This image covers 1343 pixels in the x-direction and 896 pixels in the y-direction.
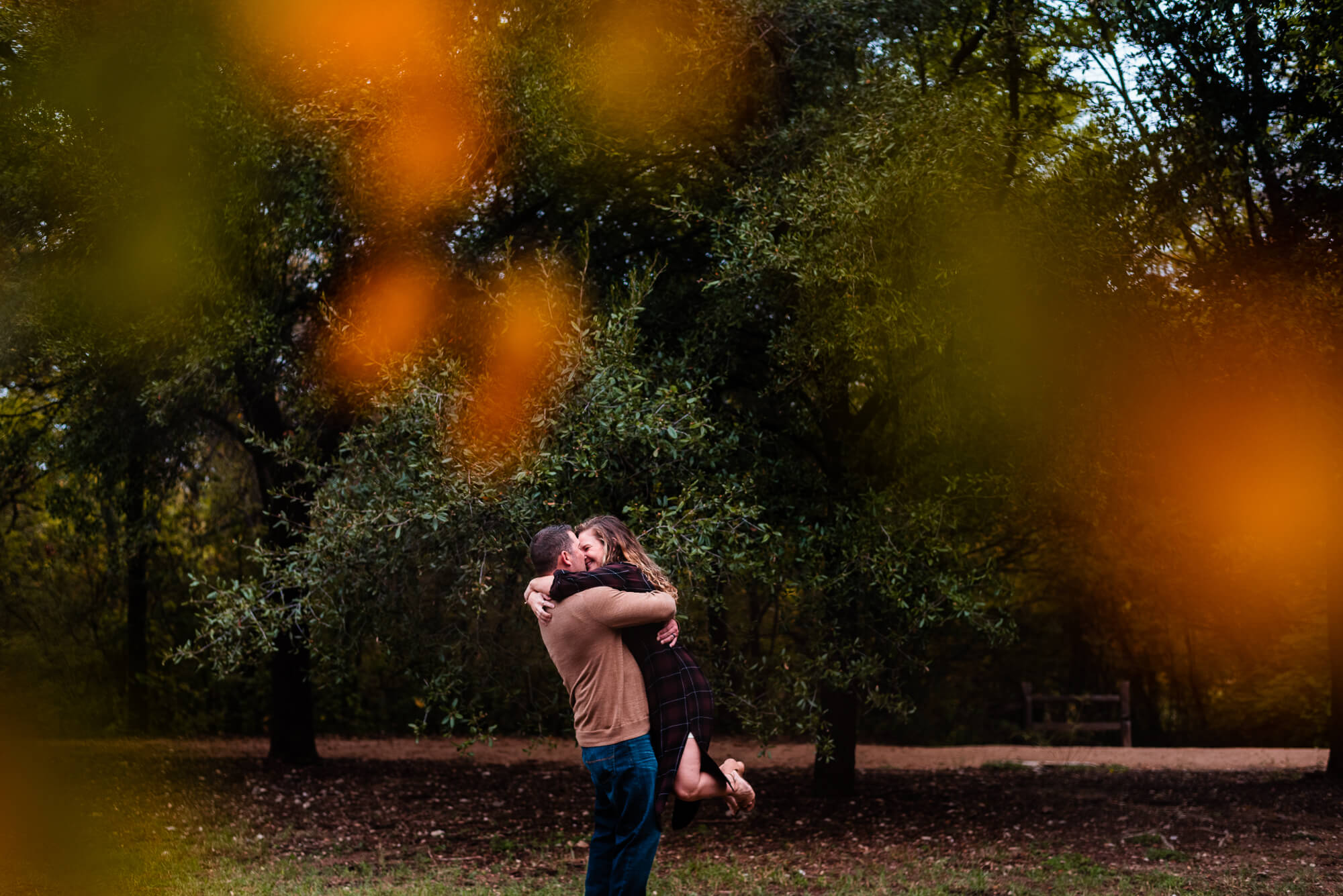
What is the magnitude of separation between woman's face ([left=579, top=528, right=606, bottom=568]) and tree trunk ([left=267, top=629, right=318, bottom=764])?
8.52 m

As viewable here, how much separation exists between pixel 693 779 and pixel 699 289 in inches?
215

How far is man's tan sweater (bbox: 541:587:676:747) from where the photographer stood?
4.23 meters

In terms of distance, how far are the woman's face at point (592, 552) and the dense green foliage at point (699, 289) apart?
2242 millimetres

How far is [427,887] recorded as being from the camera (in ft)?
23.4

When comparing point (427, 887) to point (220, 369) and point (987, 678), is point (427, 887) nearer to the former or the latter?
point (220, 369)

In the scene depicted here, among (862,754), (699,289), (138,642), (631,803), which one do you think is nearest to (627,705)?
(631,803)

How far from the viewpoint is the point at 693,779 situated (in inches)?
171

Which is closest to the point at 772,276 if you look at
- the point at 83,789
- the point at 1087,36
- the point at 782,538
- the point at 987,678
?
the point at 782,538

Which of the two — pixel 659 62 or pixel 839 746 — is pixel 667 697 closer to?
pixel 659 62

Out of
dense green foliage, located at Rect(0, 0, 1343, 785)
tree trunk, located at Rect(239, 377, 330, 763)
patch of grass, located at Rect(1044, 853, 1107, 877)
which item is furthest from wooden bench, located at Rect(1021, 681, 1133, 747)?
tree trunk, located at Rect(239, 377, 330, 763)

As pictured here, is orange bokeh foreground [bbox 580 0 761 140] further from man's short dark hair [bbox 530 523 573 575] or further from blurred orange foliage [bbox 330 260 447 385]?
man's short dark hair [bbox 530 523 573 575]

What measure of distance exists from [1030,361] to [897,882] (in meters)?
3.63

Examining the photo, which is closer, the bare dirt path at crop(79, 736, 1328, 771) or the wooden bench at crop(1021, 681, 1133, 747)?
the bare dirt path at crop(79, 736, 1328, 771)

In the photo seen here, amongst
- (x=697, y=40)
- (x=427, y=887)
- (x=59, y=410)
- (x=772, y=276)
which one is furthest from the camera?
(x=59, y=410)
